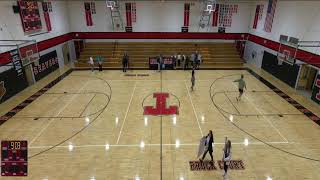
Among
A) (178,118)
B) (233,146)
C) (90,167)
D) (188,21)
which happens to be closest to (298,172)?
(233,146)

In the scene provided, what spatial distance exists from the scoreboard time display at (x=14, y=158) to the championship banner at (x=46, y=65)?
1366 centimetres

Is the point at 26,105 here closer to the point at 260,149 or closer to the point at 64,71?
the point at 64,71

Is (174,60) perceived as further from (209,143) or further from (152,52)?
(209,143)

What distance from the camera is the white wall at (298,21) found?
15.0 meters

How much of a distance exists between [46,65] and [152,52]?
1007 cm

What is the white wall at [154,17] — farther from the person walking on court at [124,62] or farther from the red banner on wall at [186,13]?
the person walking on court at [124,62]

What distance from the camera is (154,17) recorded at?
950 inches

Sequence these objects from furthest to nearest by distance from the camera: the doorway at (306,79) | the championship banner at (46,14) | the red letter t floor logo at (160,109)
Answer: the championship banner at (46,14) → the doorway at (306,79) → the red letter t floor logo at (160,109)

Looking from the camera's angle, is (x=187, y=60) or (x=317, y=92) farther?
(x=187, y=60)

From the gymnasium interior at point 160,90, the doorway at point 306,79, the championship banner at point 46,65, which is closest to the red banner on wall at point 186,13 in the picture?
the gymnasium interior at point 160,90

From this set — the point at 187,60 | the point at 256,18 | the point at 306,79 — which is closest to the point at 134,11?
the point at 187,60

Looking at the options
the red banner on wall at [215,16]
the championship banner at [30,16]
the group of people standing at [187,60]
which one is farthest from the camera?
the red banner on wall at [215,16]

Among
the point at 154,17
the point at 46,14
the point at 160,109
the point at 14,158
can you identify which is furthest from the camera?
the point at 154,17

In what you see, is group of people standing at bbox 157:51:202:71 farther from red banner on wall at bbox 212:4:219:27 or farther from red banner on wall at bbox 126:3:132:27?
red banner on wall at bbox 126:3:132:27
